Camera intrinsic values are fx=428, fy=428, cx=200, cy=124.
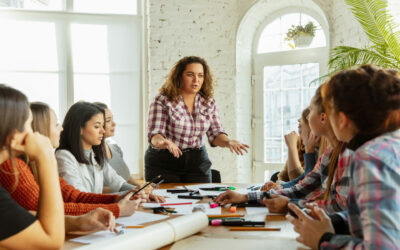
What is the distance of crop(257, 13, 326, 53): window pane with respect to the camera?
503 cm

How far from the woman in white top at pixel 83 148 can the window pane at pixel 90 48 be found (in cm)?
282

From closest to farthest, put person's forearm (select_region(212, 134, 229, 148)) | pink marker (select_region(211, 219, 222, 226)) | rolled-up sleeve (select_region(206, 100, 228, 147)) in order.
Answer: pink marker (select_region(211, 219, 222, 226)) → person's forearm (select_region(212, 134, 229, 148)) → rolled-up sleeve (select_region(206, 100, 228, 147))

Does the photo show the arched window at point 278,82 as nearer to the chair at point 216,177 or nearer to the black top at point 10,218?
the chair at point 216,177

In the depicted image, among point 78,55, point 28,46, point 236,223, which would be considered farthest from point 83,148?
point 28,46

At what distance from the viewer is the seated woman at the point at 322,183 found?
1456 mm

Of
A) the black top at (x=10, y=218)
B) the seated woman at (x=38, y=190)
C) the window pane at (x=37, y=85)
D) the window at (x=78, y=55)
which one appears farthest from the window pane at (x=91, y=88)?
the black top at (x=10, y=218)

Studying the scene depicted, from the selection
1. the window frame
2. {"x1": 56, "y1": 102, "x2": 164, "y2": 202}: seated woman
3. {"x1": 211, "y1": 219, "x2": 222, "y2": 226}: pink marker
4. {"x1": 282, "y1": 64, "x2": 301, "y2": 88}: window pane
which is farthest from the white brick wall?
{"x1": 211, "y1": 219, "x2": 222, "y2": 226}: pink marker

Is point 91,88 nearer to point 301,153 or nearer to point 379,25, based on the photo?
point 301,153

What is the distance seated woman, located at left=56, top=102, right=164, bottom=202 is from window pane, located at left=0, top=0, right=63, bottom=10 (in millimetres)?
3173

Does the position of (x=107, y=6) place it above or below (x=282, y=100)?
above

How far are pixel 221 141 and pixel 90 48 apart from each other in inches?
A: 104

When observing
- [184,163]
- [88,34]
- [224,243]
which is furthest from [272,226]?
[88,34]

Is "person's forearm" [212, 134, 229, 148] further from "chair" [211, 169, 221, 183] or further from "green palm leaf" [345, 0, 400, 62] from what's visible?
"green palm leaf" [345, 0, 400, 62]

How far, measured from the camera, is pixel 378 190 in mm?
930
